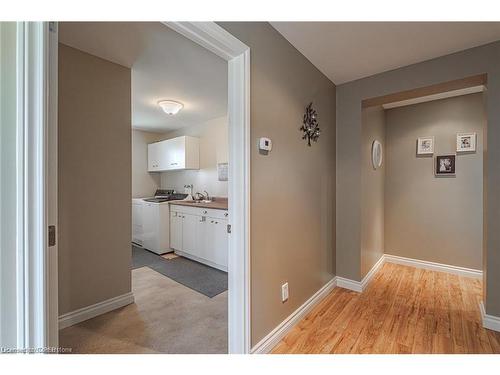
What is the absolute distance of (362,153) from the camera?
2525 millimetres

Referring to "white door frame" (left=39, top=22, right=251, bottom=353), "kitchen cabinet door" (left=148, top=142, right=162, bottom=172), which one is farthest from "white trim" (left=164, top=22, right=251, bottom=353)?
"kitchen cabinet door" (left=148, top=142, right=162, bottom=172)

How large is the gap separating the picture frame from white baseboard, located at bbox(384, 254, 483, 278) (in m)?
1.21

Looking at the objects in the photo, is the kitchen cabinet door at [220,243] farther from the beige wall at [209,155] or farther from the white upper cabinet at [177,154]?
the white upper cabinet at [177,154]

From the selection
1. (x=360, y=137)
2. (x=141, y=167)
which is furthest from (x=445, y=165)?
(x=141, y=167)

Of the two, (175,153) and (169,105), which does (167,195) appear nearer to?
(175,153)

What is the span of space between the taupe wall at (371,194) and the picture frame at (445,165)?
2.02 feet

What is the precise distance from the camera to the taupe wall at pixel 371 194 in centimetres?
260

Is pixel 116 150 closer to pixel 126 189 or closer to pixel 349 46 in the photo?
pixel 126 189

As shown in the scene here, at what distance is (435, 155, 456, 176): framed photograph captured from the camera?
2.99 metres

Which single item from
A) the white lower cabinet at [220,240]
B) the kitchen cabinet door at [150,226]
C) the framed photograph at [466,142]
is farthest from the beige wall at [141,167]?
the framed photograph at [466,142]

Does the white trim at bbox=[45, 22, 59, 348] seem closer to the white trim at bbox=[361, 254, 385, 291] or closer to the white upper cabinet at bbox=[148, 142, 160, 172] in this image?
the white trim at bbox=[361, 254, 385, 291]

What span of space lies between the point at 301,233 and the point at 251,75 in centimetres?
Answer: 133

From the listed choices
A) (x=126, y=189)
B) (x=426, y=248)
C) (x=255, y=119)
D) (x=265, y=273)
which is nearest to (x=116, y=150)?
(x=126, y=189)
